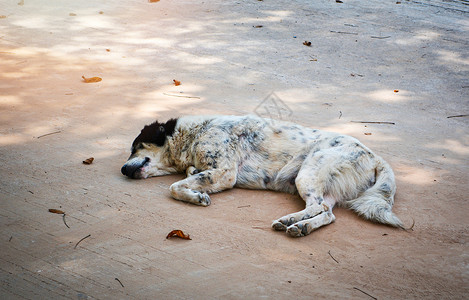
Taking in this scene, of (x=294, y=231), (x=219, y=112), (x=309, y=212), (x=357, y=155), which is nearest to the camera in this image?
(x=294, y=231)

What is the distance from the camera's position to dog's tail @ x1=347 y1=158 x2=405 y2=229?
382 cm

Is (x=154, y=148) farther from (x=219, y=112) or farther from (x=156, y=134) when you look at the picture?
(x=219, y=112)

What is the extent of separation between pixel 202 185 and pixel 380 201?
147cm

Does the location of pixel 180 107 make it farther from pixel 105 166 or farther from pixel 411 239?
pixel 411 239

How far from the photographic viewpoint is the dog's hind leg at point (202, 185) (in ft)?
13.5

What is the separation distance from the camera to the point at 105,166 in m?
4.68

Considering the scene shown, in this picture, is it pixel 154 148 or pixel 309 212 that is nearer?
pixel 309 212

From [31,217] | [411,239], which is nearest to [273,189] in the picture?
[411,239]

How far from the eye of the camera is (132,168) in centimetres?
447

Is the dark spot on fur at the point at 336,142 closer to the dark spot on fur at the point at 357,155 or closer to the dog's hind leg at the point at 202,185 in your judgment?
the dark spot on fur at the point at 357,155

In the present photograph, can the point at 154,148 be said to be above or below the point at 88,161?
above

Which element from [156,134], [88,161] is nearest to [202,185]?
[156,134]

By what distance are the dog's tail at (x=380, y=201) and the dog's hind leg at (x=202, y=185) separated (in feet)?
3.49

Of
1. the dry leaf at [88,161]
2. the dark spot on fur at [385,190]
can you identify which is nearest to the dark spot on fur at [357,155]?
the dark spot on fur at [385,190]
